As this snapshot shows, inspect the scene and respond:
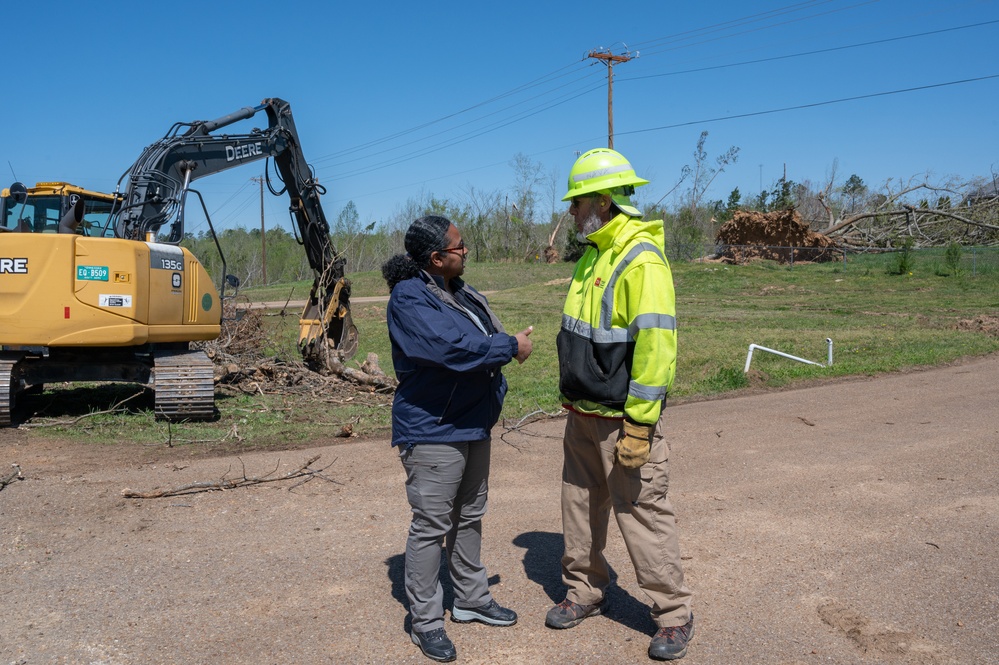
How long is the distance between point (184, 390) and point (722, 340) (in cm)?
1085

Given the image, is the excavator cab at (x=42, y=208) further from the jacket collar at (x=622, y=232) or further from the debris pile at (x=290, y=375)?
the jacket collar at (x=622, y=232)

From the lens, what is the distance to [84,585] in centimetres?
472

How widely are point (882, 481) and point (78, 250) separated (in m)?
7.72

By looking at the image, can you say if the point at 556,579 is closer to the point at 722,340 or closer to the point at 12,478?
the point at 12,478

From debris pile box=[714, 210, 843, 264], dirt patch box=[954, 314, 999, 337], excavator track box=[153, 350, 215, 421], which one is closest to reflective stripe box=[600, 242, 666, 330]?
excavator track box=[153, 350, 215, 421]

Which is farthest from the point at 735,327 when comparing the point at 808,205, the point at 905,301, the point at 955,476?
the point at 808,205

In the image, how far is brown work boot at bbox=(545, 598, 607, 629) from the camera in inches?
166

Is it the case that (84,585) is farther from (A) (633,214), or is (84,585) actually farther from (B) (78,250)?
(B) (78,250)

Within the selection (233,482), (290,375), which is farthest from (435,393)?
(290,375)

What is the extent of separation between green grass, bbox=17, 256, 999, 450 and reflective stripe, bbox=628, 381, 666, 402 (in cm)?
539

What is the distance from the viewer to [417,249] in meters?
4.09

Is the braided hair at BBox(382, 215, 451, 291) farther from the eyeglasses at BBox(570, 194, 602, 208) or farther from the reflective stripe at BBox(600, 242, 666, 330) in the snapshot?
the reflective stripe at BBox(600, 242, 666, 330)

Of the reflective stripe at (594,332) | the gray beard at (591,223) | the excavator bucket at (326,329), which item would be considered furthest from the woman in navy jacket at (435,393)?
the excavator bucket at (326,329)

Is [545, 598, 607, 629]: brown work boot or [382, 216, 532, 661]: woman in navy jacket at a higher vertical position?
[382, 216, 532, 661]: woman in navy jacket
